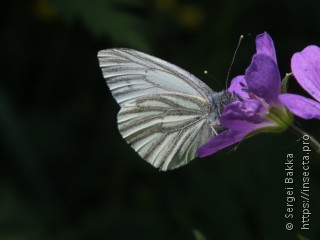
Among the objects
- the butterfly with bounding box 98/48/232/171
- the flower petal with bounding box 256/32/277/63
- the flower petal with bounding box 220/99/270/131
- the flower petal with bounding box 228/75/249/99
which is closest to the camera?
the flower petal with bounding box 220/99/270/131

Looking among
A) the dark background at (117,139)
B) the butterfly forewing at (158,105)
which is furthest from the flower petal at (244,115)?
the dark background at (117,139)

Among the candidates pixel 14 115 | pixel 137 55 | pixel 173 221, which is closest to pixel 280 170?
pixel 173 221

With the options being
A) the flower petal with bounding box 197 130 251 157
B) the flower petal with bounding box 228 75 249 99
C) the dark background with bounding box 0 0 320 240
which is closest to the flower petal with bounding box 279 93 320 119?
the flower petal with bounding box 197 130 251 157

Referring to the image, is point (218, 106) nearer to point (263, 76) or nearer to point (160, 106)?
point (160, 106)

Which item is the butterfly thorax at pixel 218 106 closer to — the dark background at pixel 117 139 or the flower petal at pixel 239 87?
the flower petal at pixel 239 87

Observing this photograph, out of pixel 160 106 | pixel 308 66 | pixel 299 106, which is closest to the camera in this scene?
pixel 299 106

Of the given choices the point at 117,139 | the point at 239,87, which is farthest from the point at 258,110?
the point at 117,139

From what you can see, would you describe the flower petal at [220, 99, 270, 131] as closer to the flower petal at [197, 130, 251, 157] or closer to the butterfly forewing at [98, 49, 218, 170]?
the flower petal at [197, 130, 251, 157]
